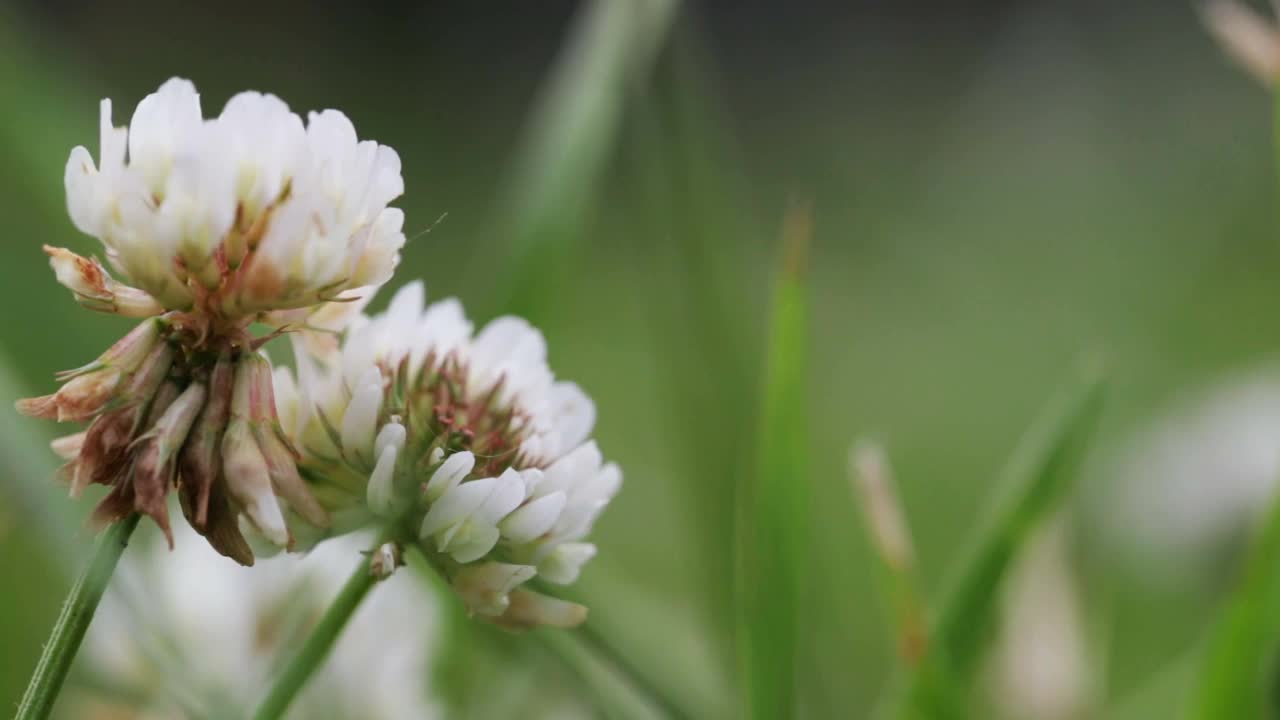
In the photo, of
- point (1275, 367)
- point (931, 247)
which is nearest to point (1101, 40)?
point (931, 247)

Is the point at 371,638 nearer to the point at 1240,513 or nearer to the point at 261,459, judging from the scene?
the point at 261,459

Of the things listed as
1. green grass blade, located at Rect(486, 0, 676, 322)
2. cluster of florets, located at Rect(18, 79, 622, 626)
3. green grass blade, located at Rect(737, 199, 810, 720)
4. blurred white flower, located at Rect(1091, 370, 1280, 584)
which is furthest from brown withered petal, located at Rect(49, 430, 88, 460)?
blurred white flower, located at Rect(1091, 370, 1280, 584)

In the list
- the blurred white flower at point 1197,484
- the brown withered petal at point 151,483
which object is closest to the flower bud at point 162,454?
the brown withered petal at point 151,483

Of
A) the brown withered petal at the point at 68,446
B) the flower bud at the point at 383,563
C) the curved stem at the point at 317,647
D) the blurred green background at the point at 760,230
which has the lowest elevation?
the blurred green background at the point at 760,230

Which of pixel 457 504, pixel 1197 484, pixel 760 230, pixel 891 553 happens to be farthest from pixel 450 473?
pixel 760 230

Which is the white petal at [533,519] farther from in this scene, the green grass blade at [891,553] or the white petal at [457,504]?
the green grass blade at [891,553]

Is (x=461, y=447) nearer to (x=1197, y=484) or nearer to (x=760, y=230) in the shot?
(x=1197, y=484)
